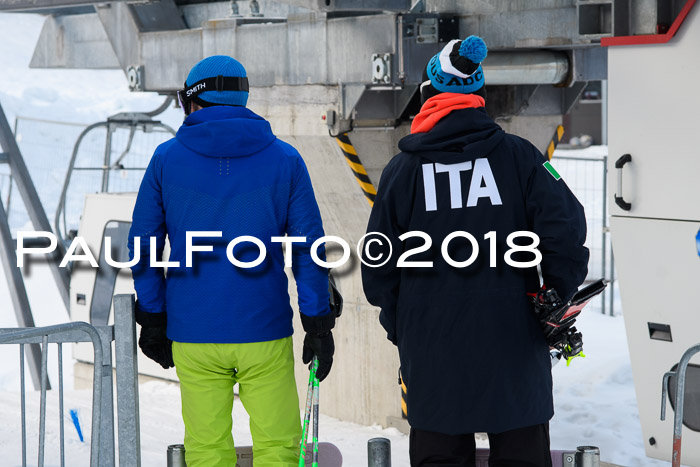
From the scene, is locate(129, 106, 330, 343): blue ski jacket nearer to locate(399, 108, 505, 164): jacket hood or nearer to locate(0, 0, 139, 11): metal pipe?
locate(399, 108, 505, 164): jacket hood

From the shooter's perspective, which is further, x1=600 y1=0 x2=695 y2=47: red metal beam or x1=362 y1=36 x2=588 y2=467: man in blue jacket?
x1=600 y1=0 x2=695 y2=47: red metal beam

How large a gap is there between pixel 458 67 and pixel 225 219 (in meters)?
1.00

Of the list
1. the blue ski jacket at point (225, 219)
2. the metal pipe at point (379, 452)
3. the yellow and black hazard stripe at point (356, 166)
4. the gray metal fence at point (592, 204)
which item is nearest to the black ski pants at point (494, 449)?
the metal pipe at point (379, 452)

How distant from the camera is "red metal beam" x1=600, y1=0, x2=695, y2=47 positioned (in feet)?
16.5

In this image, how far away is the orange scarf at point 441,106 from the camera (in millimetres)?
3273

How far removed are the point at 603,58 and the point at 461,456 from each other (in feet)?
14.0

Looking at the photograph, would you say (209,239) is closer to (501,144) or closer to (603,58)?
(501,144)

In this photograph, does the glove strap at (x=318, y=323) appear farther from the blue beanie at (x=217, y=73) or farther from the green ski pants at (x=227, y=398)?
the blue beanie at (x=217, y=73)

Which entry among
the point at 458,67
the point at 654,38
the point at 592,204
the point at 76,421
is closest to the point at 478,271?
the point at 458,67

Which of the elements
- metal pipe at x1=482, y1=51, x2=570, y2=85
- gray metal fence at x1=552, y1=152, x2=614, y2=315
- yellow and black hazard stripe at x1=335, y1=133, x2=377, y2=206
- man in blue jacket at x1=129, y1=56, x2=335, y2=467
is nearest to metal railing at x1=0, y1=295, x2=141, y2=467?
man in blue jacket at x1=129, y1=56, x2=335, y2=467

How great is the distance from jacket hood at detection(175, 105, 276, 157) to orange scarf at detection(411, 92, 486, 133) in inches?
24.4

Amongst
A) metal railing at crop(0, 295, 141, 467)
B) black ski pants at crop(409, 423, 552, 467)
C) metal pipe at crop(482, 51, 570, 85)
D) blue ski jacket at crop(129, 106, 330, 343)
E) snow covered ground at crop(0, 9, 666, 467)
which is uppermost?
metal pipe at crop(482, 51, 570, 85)

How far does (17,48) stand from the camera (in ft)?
158

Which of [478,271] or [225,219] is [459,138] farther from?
[225,219]
